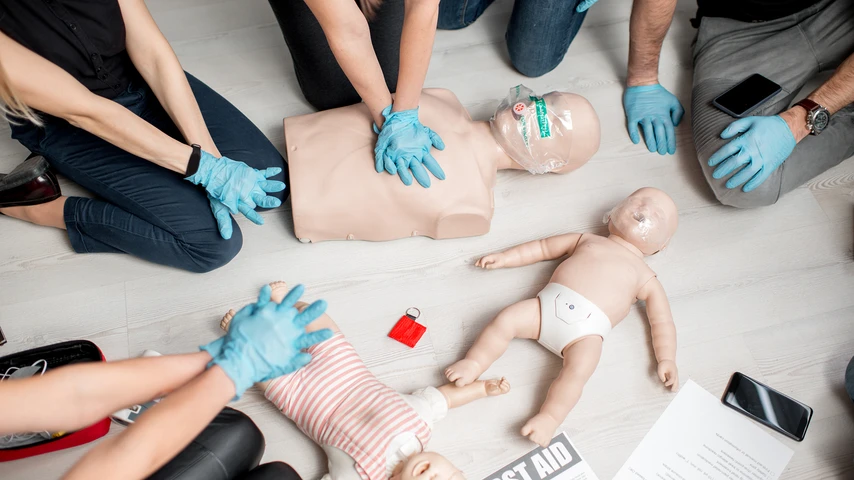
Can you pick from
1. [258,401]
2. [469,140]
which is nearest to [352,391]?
[258,401]

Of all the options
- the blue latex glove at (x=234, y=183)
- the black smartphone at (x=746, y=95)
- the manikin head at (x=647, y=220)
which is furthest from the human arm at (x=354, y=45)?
the black smartphone at (x=746, y=95)

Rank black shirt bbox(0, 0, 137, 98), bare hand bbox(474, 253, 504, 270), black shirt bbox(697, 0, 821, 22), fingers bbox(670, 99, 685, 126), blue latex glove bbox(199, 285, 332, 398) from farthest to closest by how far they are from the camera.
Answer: fingers bbox(670, 99, 685, 126) < black shirt bbox(697, 0, 821, 22) < bare hand bbox(474, 253, 504, 270) < black shirt bbox(0, 0, 137, 98) < blue latex glove bbox(199, 285, 332, 398)

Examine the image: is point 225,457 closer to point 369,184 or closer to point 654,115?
point 369,184

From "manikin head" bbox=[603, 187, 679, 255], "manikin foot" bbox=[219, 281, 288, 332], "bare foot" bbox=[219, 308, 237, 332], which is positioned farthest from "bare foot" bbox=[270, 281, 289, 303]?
"manikin head" bbox=[603, 187, 679, 255]

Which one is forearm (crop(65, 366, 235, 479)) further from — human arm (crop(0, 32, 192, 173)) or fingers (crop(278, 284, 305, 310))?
human arm (crop(0, 32, 192, 173))

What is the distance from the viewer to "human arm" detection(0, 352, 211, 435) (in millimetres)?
821

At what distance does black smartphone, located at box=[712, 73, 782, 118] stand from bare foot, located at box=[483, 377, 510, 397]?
3.55 ft

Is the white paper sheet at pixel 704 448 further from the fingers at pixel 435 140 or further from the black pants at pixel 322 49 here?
the black pants at pixel 322 49

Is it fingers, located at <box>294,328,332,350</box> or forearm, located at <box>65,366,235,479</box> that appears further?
fingers, located at <box>294,328,332,350</box>

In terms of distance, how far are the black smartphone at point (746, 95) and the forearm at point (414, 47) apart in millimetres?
974

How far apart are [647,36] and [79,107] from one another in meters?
1.62

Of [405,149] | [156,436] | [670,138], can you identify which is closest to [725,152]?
[670,138]

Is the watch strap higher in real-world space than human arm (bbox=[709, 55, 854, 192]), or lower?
higher

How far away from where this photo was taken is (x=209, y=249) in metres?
1.59
